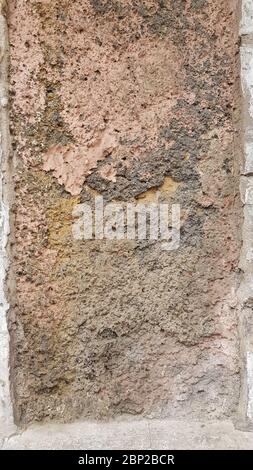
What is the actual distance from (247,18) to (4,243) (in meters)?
1.08

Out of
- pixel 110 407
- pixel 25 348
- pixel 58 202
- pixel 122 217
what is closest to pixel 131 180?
pixel 122 217

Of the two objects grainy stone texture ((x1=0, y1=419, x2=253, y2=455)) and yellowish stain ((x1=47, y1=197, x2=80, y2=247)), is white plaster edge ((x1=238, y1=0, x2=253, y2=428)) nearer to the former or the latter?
grainy stone texture ((x1=0, y1=419, x2=253, y2=455))

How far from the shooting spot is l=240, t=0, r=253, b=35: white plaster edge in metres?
1.62

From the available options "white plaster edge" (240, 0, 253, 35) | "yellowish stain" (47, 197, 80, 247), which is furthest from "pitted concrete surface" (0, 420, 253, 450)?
"white plaster edge" (240, 0, 253, 35)

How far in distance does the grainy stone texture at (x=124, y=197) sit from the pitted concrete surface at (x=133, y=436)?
0.17 feet

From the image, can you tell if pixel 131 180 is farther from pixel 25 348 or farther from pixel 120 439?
pixel 120 439

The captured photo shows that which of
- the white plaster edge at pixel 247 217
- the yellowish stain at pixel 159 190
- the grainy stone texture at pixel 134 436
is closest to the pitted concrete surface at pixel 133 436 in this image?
the grainy stone texture at pixel 134 436

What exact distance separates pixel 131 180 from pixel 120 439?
855 mm

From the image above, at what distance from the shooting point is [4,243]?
165cm

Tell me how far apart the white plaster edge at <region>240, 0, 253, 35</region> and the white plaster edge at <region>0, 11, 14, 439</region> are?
78 centimetres

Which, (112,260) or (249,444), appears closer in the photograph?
(249,444)

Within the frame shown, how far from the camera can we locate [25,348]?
5.58 ft

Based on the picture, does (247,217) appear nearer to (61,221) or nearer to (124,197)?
(124,197)

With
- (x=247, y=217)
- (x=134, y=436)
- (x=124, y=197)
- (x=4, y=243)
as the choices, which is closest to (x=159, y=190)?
(x=124, y=197)
